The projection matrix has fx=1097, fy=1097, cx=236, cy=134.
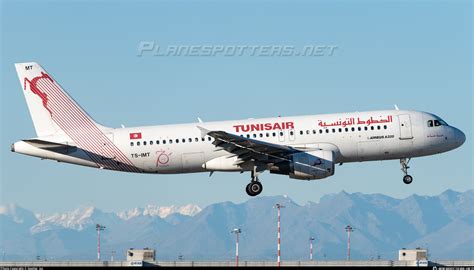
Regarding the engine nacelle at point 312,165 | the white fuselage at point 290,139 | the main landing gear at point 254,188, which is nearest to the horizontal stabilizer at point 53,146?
the white fuselage at point 290,139

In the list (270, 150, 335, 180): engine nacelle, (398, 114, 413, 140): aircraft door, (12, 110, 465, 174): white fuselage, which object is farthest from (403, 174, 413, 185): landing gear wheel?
(270, 150, 335, 180): engine nacelle

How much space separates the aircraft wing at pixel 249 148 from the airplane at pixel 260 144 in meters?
0.08

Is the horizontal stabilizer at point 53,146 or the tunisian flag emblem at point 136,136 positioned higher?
the tunisian flag emblem at point 136,136

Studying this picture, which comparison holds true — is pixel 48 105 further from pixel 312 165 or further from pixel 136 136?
pixel 312 165

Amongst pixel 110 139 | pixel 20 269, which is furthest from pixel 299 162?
pixel 20 269

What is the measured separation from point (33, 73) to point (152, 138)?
1285 centimetres

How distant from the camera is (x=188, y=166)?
90.3m

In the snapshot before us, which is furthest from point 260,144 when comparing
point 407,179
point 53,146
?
point 53,146

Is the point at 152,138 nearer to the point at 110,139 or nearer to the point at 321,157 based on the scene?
the point at 110,139

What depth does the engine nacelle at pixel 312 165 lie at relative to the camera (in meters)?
88.1

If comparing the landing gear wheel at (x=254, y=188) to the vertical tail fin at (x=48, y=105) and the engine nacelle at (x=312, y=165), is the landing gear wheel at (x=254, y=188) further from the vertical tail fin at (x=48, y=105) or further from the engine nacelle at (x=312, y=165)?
the vertical tail fin at (x=48, y=105)

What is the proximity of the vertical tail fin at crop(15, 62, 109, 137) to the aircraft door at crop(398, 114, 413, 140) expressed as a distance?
2497cm

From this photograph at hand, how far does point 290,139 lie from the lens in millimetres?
89625

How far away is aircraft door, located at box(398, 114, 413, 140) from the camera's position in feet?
295
